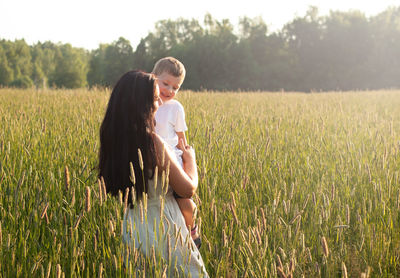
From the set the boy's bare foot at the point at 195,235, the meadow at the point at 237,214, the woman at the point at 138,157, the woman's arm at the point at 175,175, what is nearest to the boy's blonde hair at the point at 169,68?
the meadow at the point at 237,214

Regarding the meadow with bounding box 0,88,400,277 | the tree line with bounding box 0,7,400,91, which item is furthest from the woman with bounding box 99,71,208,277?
the tree line with bounding box 0,7,400,91

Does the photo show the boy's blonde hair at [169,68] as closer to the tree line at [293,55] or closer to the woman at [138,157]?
the woman at [138,157]

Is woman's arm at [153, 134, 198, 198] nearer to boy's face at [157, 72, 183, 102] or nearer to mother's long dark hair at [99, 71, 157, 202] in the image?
mother's long dark hair at [99, 71, 157, 202]

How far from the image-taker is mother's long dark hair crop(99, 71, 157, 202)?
185cm

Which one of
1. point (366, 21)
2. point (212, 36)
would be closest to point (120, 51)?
point (212, 36)

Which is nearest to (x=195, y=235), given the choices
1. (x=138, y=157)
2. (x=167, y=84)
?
(x=138, y=157)

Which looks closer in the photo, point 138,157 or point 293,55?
point 138,157

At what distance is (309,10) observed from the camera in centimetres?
4591

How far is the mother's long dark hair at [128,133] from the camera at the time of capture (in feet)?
6.06

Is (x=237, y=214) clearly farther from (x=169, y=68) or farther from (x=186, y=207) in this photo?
(x=169, y=68)

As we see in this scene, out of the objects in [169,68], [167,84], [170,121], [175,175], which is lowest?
[175,175]

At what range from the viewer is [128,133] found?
1859 millimetres

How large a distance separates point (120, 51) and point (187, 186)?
51672 mm

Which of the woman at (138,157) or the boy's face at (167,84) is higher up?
the boy's face at (167,84)
